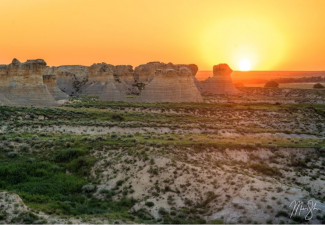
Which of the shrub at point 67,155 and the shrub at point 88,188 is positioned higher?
the shrub at point 67,155

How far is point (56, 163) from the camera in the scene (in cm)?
2314

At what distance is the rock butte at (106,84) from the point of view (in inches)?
1859

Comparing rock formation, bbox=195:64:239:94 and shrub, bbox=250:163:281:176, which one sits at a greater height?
rock formation, bbox=195:64:239:94

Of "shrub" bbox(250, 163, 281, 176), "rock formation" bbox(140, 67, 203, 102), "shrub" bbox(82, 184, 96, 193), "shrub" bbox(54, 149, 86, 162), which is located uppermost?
"rock formation" bbox(140, 67, 203, 102)

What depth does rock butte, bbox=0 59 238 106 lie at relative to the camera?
4722cm

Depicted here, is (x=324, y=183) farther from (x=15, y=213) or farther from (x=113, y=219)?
(x=15, y=213)

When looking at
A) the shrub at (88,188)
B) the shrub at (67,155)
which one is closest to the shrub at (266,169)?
the shrub at (88,188)

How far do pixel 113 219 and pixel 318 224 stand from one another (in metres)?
8.61

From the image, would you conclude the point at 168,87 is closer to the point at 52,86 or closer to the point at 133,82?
the point at 52,86

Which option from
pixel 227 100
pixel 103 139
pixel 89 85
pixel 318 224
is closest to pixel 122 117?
pixel 103 139

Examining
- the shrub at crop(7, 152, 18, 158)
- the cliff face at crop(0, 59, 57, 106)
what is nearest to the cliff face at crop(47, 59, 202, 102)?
the cliff face at crop(0, 59, 57, 106)

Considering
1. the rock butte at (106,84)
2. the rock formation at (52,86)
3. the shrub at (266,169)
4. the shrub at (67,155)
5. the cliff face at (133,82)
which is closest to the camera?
the shrub at (266,169)

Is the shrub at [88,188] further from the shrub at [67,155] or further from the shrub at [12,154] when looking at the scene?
the shrub at [12,154]

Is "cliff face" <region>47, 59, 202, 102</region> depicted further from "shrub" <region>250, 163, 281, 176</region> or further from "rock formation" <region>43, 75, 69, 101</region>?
"shrub" <region>250, 163, 281, 176</region>
